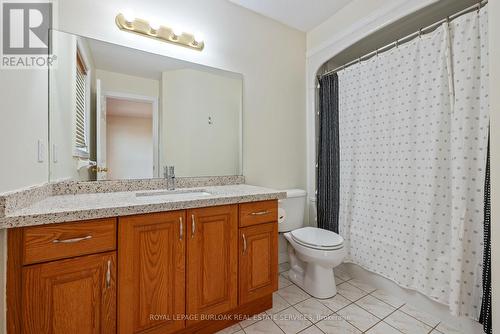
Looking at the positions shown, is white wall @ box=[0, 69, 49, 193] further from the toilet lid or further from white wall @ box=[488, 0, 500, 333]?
white wall @ box=[488, 0, 500, 333]

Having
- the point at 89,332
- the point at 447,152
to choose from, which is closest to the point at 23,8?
the point at 89,332

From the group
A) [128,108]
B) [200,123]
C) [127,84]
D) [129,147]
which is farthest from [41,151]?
[200,123]

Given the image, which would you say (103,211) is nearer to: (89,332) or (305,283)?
(89,332)

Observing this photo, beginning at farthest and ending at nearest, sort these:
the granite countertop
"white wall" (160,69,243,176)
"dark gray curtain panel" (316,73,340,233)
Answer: "dark gray curtain panel" (316,73,340,233) → "white wall" (160,69,243,176) → the granite countertop

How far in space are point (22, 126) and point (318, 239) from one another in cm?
197

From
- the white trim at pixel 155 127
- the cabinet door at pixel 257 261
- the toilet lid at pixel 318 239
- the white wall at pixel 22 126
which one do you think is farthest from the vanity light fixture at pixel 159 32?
the toilet lid at pixel 318 239

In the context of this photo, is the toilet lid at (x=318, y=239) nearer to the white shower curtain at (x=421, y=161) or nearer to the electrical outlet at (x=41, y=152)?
the white shower curtain at (x=421, y=161)

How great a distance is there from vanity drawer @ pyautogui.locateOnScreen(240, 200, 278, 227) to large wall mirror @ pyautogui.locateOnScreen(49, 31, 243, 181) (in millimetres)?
591

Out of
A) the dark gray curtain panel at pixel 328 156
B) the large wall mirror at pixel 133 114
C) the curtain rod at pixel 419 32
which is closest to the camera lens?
the curtain rod at pixel 419 32

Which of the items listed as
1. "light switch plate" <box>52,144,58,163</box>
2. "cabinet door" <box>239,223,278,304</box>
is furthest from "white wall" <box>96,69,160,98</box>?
"cabinet door" <box>239,223,278,304</box>

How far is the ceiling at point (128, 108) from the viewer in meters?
1.60

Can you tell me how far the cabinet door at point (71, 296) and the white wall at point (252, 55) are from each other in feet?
4.37

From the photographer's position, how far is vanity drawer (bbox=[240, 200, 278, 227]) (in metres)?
1.47

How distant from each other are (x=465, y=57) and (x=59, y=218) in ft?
7.65
